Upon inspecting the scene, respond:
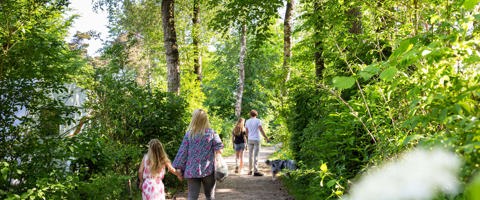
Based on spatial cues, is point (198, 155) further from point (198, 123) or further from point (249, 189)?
point (249, 189)

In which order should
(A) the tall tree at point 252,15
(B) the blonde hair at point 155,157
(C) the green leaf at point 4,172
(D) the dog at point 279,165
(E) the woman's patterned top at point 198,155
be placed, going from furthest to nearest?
1. (D) the dog at point 279,165
2. (A) the tall tree at point 252,15
3. (B) the blonde hair at point 155,157
4. (E) the woman's patterned top at point 198,155
5. (C) the green leaf at point 4,172

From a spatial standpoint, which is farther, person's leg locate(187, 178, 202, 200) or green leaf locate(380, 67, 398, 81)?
person's leg locate(187, 178, 202, 200)

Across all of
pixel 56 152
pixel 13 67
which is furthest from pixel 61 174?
pixel 13 67

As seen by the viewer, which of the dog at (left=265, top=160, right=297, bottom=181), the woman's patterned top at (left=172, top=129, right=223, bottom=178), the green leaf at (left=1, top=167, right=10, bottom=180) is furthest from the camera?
the dog at (left=265, top=160, right=297, bottom=181)

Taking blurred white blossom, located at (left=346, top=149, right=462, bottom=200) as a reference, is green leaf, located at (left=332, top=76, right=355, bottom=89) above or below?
above

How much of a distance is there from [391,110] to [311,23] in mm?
3166

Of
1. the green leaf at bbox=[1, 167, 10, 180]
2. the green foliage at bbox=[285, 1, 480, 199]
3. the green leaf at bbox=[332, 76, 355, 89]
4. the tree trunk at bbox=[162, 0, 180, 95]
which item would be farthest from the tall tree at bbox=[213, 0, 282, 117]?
the green leaf at bbox=[332, 76, 355, 89]

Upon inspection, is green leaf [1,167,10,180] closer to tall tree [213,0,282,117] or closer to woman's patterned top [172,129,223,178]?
woman's patterned top [172,129,223,178]

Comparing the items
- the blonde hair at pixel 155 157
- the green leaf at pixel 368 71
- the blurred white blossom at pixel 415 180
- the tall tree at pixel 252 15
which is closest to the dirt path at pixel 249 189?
the blonde hair at pixel 155 157

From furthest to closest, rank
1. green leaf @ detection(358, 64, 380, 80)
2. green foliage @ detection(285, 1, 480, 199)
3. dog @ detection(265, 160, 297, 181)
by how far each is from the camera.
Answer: dog @ detection(265, 160, 297, 181)
green leaf @ detection(358, 64, 380, 80)
green foliage @ detection(285, 1, 480, 199)

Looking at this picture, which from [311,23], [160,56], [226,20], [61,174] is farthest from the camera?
[160,56]

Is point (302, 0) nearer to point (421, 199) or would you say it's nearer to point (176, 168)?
point (176, 168)

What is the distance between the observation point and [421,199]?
27.5 inches

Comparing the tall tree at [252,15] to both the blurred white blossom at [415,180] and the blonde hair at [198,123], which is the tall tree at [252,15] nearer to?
the blonde hair at [198,123]
